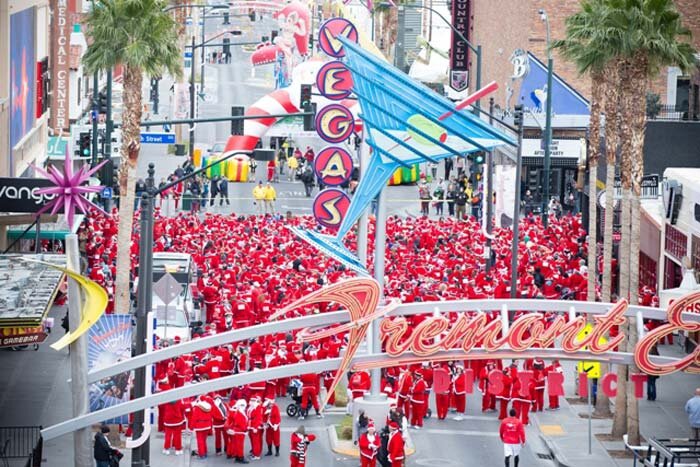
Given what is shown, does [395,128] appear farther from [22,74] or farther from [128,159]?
Answer: [22,74]

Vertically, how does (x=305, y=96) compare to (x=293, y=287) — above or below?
above

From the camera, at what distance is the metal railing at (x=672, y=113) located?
63031 millimetres

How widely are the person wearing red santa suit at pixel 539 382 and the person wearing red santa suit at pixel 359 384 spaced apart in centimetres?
376

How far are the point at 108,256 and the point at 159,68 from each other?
40.4 feet

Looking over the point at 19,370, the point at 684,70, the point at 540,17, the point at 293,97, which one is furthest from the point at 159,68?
the point at 540,17

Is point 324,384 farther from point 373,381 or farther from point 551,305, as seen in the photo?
point 551,305

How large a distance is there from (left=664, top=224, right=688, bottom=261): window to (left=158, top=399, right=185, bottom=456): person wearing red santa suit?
15.8 m

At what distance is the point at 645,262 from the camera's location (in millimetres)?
49406

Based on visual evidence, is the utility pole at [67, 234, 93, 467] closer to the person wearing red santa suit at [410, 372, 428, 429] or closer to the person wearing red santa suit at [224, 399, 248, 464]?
the person wearing red santa suit at [224, 399, 248, 464]

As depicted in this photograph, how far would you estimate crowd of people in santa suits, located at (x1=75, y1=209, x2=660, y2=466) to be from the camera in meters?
31.7

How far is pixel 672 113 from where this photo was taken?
6894 centimetres

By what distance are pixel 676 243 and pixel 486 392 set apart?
10117 millimetres

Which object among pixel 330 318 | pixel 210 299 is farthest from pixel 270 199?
pixel 330 318

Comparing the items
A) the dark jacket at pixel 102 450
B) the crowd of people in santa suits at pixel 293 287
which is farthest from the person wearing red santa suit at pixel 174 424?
the dark jacket at pixel 102 450
